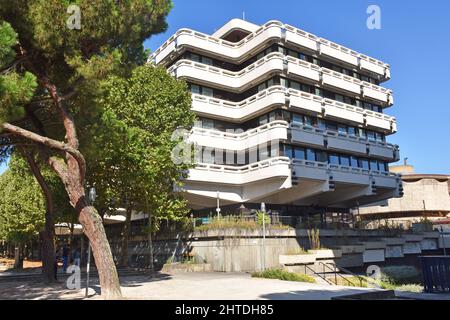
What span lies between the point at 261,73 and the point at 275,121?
4.88m

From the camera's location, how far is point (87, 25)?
539 inches

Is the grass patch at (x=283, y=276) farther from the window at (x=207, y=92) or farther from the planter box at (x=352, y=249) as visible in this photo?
the window at (x=207, y=92)

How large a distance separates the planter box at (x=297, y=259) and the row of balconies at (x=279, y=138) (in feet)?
36.7

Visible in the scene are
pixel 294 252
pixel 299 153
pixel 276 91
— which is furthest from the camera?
pixel 299 153

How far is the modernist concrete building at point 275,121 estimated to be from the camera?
3528 cm

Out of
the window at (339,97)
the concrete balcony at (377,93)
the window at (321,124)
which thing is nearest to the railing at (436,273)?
the window at (321,124)

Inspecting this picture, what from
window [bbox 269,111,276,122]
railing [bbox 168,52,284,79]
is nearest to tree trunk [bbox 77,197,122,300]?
railing [bbox 168,52,284,79]

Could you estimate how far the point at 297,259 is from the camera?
26484mm

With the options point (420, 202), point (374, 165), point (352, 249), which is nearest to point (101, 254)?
point (352, 249)

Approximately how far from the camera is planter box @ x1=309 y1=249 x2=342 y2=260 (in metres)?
27.6

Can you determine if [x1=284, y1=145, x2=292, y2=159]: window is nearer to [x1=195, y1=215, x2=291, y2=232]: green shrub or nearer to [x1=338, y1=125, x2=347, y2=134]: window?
[x1=195, y1=215, x2=291, y2=232]: green shrub

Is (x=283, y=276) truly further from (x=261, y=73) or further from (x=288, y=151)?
(x=261, y=73)
